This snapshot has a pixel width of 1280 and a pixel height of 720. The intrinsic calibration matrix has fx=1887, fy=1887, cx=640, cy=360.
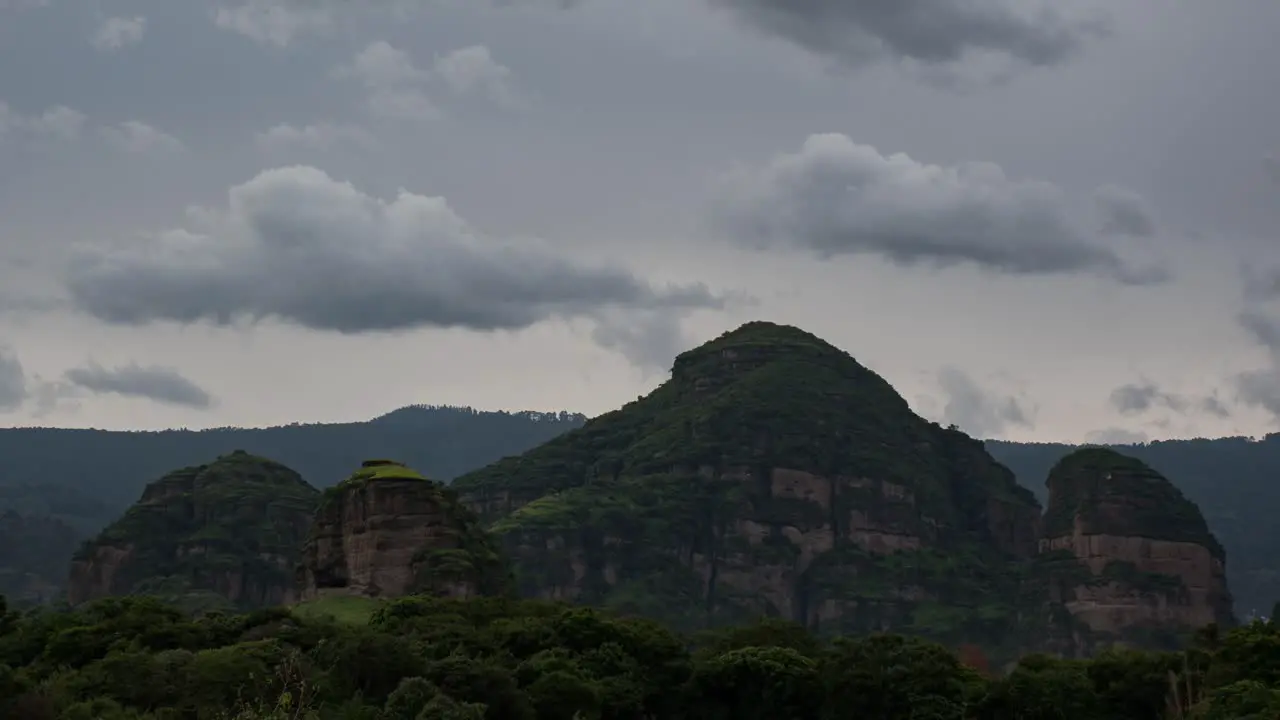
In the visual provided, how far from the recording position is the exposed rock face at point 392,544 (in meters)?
175

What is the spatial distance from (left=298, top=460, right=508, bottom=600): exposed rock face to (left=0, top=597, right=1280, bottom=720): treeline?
4349 cm

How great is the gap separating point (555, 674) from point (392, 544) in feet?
258

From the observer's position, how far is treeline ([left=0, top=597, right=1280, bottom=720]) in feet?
309

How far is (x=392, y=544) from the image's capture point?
178m

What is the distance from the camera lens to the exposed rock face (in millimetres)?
175375

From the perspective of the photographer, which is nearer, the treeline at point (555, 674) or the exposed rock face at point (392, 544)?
the treeline at point (555, 674)

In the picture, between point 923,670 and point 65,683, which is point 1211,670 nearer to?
point 923,670

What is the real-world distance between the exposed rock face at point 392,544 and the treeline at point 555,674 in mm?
43485

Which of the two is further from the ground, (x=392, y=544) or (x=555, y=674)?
(x=392, y=544)

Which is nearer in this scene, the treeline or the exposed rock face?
the treeline

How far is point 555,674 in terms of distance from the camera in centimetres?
10162

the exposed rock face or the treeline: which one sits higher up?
the exposed rock face

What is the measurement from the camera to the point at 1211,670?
Result: 107 m

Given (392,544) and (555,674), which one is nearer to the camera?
(555,674)
